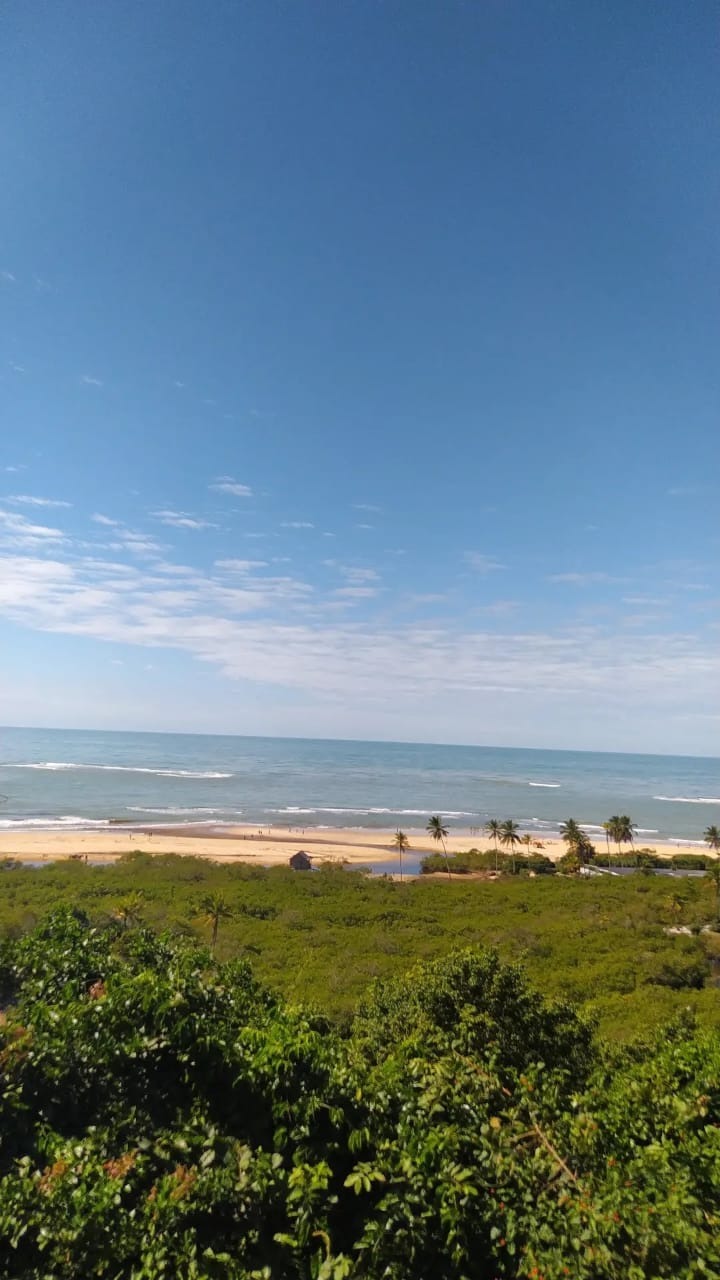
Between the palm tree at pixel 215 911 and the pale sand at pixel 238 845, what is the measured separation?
710 inches

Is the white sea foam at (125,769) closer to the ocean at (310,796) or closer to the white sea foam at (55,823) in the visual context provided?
the ocean at (310,796)

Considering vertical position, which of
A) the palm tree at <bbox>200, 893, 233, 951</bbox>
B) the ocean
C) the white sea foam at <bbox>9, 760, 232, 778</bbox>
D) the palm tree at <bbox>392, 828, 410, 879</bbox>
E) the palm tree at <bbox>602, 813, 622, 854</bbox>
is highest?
the palm tree at <bbox>602, 813, 622, 854</bbox>

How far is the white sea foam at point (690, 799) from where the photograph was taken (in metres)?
137

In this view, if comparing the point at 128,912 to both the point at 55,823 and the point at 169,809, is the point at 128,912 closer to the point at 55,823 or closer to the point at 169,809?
the point at 55,823

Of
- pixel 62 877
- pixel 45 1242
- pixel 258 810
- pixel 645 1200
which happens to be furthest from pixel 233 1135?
pixel 258 810

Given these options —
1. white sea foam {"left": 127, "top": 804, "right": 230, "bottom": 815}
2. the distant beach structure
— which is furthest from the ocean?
the distant beach structure

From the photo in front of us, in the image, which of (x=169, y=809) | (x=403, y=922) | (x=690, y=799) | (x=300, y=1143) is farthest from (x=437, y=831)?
(x=690, y=799)

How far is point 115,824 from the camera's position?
77.1 metres

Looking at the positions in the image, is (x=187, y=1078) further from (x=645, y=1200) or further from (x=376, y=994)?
(x=376, y=994)

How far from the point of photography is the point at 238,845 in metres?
69.2

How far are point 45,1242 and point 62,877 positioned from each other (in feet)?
155

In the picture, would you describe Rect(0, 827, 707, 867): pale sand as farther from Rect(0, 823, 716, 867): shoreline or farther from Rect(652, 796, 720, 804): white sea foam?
Rect(652, 796, 720, 804): white sea foam

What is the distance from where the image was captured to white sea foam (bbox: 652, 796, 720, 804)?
13738 centimetres

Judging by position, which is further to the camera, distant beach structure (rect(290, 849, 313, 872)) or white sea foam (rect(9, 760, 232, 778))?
white sea foam (rect(9, 760, 232, 778))
